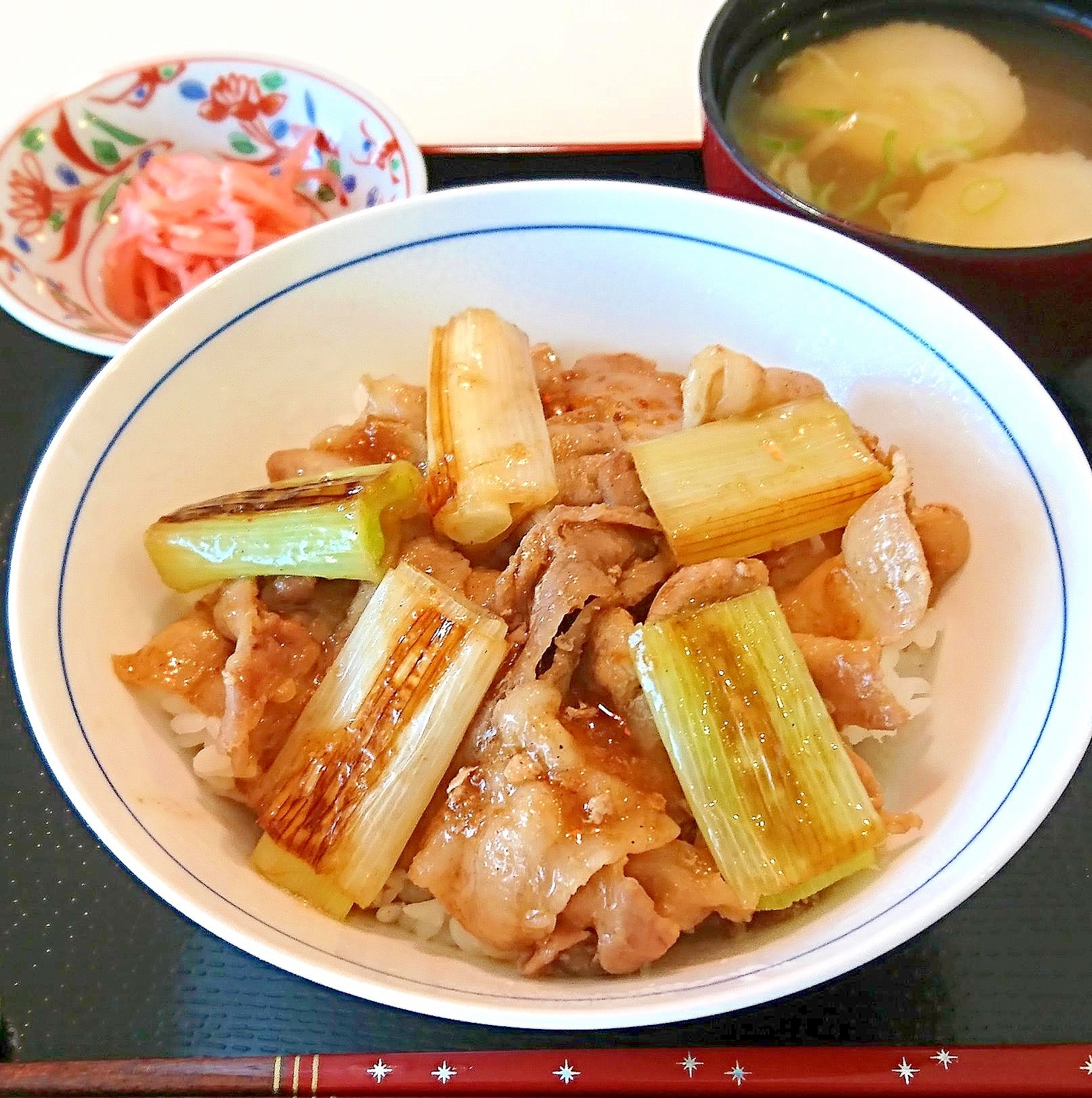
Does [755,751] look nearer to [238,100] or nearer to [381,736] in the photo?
[381,736]

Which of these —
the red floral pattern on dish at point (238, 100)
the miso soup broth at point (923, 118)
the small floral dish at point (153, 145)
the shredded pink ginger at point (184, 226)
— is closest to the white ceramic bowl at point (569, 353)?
the miso soup broth at point (923, 118)

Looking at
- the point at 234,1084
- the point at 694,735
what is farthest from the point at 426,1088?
the point at 694,735

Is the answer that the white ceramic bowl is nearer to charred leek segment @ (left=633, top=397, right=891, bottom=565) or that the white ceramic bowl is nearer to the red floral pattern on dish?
charred leek segment @ (left=633, top=397, right=891, bottom=565)

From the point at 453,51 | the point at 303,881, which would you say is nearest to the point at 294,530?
the point at 303,881

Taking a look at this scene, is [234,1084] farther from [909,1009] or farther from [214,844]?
[909,1009]

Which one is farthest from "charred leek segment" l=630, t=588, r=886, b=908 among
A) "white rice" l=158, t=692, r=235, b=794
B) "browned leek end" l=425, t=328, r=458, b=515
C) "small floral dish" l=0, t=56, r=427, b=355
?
"small floral dish" l=0, t=56, r=427, b=355

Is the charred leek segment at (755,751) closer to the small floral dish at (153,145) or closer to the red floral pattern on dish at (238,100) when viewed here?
the small floral dish at (153,145)
